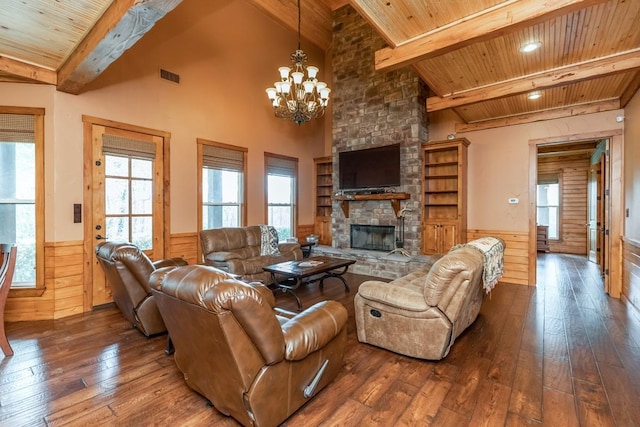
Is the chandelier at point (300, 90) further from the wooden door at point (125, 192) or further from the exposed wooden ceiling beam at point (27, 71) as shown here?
the exposed wooden ceiling beam at point (27, 71)

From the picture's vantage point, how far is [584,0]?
6.70ft

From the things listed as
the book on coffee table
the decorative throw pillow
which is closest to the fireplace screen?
the decorative throw pillow

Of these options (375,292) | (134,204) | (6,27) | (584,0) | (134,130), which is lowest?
(375,292)

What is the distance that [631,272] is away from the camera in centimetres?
384

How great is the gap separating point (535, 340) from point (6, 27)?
18.2 ft

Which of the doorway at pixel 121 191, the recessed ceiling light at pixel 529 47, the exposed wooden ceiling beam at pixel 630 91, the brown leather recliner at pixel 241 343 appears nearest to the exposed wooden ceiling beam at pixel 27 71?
the doorway at pixel 121 191

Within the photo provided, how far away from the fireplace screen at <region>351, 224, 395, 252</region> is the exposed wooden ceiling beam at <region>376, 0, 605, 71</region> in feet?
11.9

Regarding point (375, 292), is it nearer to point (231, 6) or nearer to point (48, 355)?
point (48, 355)

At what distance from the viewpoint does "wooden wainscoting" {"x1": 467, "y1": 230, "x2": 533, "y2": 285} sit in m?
5.08

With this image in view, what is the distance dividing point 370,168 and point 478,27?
3728 mm

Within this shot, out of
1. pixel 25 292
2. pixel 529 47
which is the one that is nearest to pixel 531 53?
pixel 529 47

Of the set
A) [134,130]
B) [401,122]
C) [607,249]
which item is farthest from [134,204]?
[607,249]

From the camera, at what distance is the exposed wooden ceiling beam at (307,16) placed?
605 centimetres

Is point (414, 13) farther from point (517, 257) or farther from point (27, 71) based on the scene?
point (517, 257)
